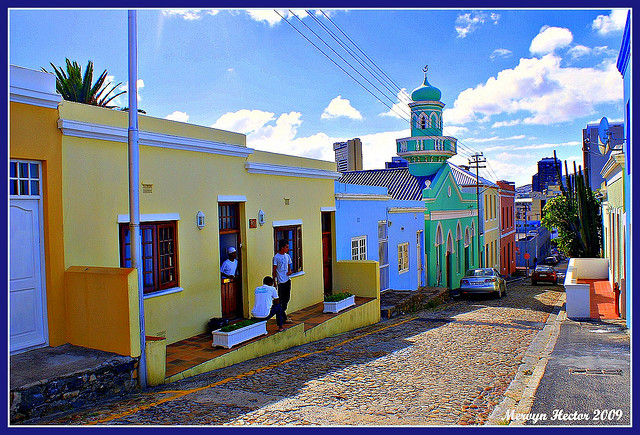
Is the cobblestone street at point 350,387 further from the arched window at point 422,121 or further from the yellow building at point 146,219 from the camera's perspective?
the arched window at point 422,121

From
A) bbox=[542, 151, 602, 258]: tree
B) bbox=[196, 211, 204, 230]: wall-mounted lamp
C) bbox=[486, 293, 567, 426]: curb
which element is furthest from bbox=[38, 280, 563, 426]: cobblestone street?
bbox=[542, 151, 602, 258]: tree

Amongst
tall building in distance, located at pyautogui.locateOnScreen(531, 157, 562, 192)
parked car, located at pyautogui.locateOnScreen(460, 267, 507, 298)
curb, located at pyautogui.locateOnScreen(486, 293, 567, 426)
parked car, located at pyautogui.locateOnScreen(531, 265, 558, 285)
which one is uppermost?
tall building in distance, located at pyautogui.locateOnScreen(531, 157, 562, 192)

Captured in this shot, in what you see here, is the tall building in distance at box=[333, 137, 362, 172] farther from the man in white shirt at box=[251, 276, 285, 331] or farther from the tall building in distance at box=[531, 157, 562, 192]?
the tall building in distance at box=[531, 157, 562, 192]

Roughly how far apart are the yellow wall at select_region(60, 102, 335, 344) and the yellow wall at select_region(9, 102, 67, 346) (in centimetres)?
13

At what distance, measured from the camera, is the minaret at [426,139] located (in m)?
27.9

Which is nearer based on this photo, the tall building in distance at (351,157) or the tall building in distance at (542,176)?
the tall building in distance at (351,157)

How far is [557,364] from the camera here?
Answer: 7793 millimetres

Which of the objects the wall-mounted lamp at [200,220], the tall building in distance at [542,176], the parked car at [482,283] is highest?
the tall building in distance at [542,176]

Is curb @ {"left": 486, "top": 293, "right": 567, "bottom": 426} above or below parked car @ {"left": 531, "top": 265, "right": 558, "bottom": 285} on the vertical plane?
above

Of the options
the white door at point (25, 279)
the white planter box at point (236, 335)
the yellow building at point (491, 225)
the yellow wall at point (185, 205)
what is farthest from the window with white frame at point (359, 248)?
the yellow building at point (491, 225)

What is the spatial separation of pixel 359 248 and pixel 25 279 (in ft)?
35.8

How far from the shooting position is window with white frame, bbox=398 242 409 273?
804 inches

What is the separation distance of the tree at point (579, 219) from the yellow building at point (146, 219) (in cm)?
1519

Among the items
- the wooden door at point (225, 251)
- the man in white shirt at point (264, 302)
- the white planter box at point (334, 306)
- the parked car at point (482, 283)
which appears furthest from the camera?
the parked car at point (482, 283)
